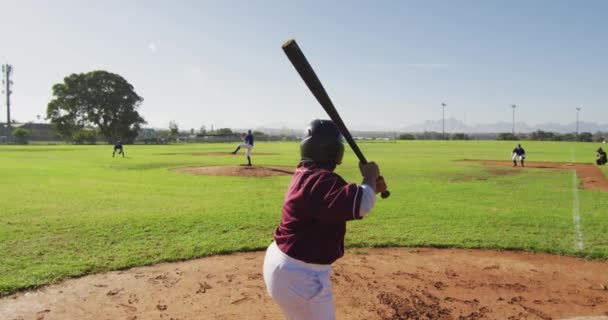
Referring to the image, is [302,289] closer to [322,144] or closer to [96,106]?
[322,144]

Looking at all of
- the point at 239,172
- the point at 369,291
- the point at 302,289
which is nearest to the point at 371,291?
the point at 369,291

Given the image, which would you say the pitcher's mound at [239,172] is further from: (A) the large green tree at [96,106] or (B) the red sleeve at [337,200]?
(A) the large green tree at [96,106]

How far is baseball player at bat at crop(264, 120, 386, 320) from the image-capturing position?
110 inches

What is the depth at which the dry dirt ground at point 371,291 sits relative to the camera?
16.7ft

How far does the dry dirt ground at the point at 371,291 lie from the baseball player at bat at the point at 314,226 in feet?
7.23

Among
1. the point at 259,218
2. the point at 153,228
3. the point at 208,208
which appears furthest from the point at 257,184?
the point at 153,228

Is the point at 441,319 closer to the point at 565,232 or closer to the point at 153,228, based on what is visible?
the point at 565,232

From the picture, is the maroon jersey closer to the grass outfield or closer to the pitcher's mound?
the grass outfield

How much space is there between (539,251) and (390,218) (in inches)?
134

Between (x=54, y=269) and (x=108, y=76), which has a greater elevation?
(x=108, y=76)

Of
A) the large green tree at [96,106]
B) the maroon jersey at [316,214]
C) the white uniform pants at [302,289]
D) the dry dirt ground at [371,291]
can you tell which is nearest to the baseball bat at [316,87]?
the maroon jersey at [316,214]

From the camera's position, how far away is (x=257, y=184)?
16781 mm

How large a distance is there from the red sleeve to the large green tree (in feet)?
274

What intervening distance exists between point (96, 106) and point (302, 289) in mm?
86061
